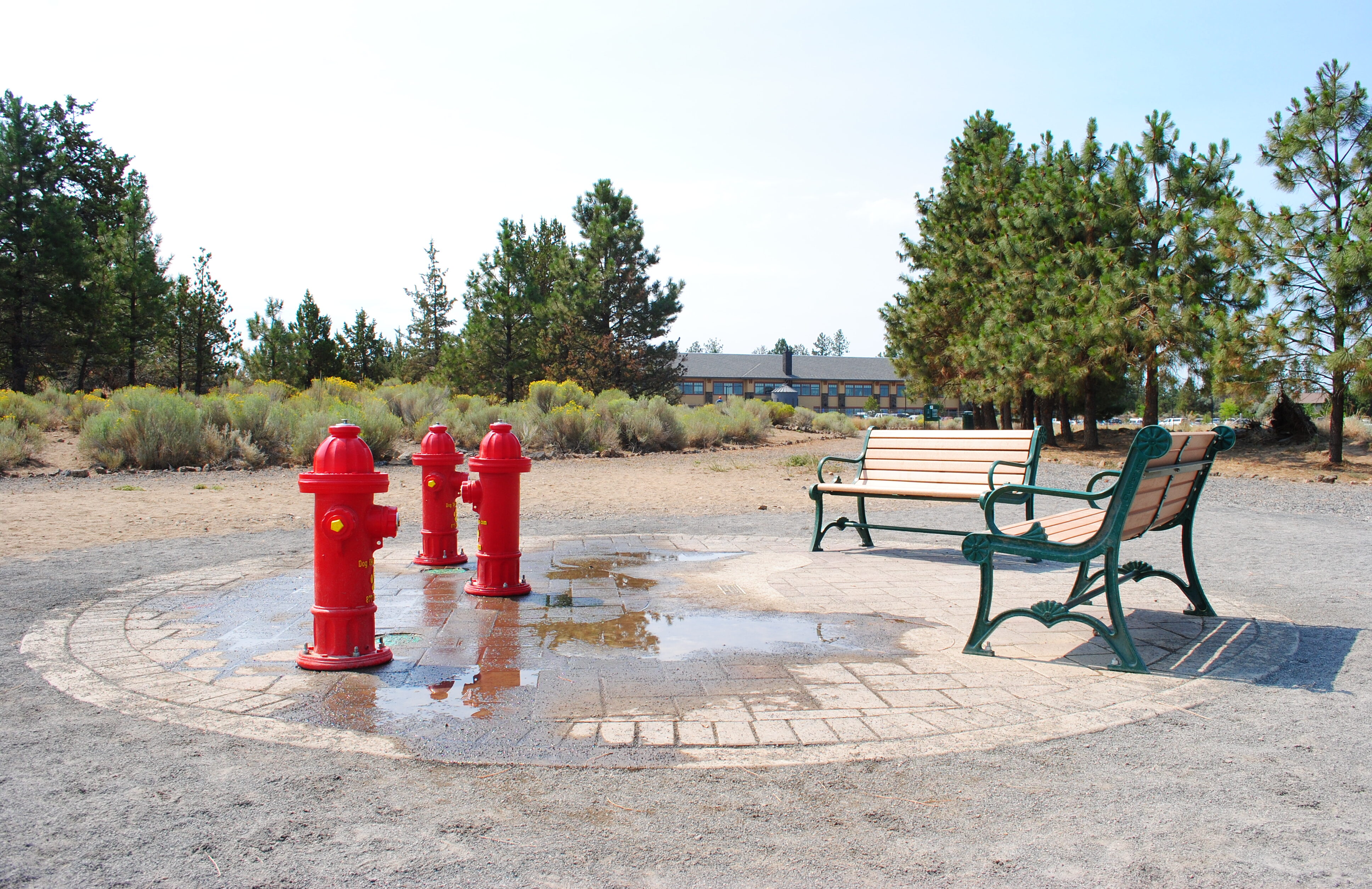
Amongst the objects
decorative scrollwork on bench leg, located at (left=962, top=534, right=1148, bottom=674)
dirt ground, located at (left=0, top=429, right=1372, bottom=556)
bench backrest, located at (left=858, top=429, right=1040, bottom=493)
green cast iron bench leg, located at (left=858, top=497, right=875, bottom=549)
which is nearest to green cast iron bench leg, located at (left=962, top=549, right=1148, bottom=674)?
decorative scrollwork on bench leg, located at (left=962, top=534, right=1148, bottom=674)

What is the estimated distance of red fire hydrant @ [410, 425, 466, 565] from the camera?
21.3ft

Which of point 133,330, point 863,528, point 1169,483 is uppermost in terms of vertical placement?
point 133,330

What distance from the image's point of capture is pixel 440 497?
667 centimetres

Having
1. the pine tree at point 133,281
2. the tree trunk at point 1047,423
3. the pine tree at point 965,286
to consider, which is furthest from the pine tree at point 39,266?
the tree trunk at point 1047,423

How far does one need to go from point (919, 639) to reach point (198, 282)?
43659 mm

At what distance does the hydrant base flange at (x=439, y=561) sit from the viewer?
22.2 feet

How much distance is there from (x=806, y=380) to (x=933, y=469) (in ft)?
306

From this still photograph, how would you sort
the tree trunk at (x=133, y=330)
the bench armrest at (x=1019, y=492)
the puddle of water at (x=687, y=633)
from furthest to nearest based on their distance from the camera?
the tree trunk at (x=133, y=330) < the puddle of water at (x=687, y=633) < the bench armrest at (x=1019, y=492)

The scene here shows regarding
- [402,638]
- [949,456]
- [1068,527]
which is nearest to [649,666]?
[402,638]

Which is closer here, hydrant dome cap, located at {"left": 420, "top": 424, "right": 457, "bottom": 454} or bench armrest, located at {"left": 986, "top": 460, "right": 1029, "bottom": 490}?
hydrant dome cap, located at {"left": 420, "top": 424, "right": 457, "bottom": 454}

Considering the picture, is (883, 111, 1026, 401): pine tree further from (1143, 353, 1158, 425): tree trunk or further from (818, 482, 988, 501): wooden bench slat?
(818, 482, 988, 501): wooden bench slat

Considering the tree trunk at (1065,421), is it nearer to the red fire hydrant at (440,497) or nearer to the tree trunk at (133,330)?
the red fire hydrant at (440,497)

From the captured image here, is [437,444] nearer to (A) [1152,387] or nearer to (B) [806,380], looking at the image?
(A) [1152,387]

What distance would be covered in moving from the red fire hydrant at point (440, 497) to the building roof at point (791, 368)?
294 ft
